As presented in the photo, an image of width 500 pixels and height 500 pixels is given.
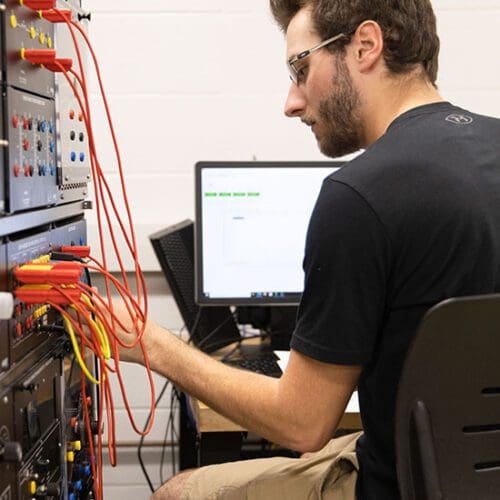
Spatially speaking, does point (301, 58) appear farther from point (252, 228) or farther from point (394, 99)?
point (252, 228)

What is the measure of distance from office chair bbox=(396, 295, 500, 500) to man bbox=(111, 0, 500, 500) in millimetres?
99

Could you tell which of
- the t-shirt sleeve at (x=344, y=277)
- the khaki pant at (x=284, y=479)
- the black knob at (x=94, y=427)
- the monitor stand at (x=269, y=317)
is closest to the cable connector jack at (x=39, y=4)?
the t-shirt sleeve at (x=344, y=277)

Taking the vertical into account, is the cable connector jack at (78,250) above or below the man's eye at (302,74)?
below

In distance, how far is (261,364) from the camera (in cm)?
179

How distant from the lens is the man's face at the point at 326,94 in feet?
4.23

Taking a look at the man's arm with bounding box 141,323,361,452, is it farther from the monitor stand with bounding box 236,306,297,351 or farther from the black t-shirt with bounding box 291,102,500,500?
the monitor stand with bounding box 236,306,297,351

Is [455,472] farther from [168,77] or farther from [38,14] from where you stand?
[168,77]

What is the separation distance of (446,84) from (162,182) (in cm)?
92

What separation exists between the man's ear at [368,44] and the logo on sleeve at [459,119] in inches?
6.7

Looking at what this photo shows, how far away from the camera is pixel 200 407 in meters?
1.55

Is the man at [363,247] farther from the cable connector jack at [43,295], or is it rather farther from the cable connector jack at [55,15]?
the cable connector jack at [55,15]

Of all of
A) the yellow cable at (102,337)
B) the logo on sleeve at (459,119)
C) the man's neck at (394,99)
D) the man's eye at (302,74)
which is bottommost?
the yellow cable at (102,337)

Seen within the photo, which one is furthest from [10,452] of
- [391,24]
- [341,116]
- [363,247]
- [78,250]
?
[391,24]

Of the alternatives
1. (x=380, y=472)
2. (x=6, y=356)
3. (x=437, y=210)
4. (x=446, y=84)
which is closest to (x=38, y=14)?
(x=6, y=356)
